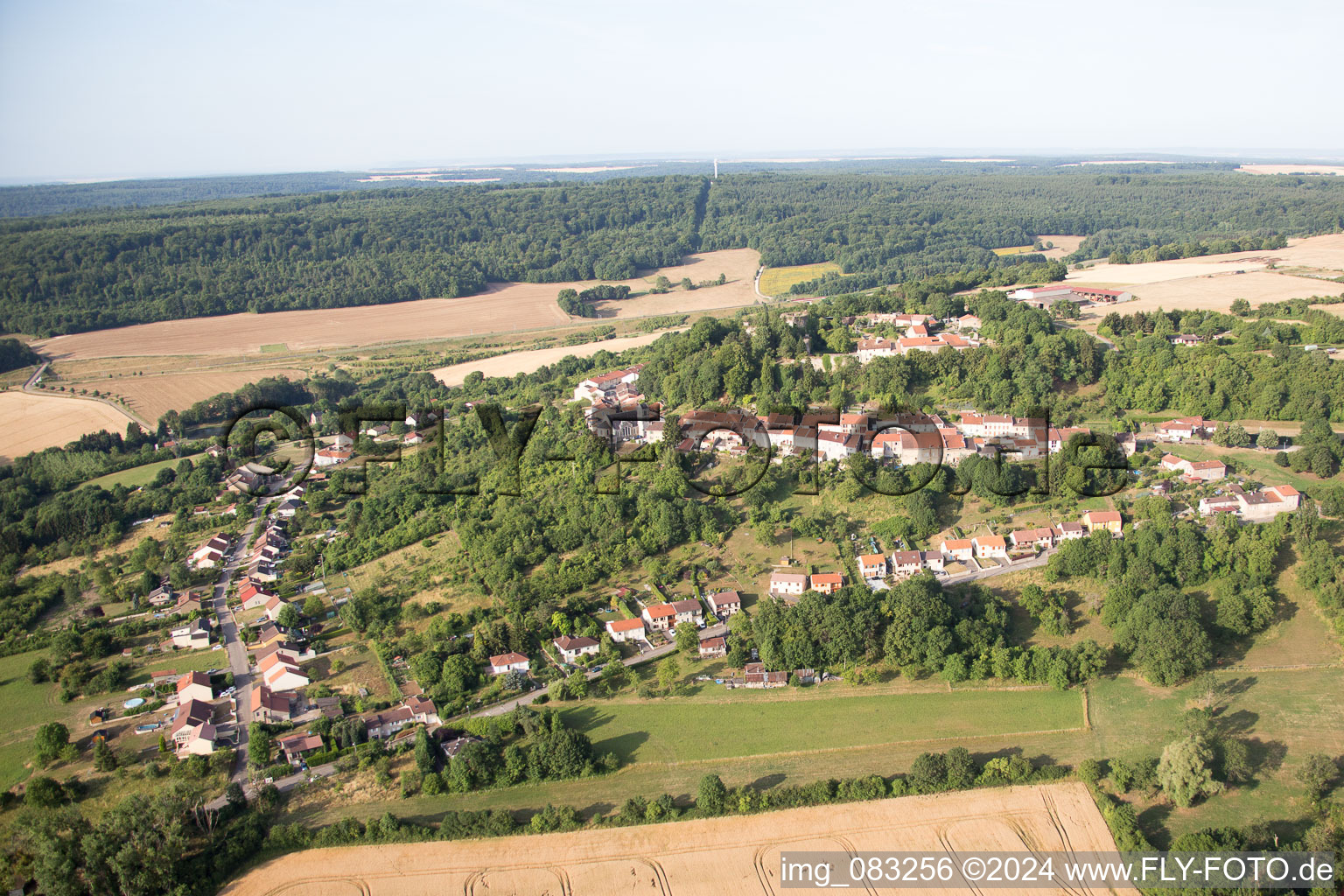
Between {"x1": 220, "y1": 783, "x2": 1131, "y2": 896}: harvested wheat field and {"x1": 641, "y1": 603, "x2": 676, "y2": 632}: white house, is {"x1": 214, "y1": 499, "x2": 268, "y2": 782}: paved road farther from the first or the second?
{"x1": 641, "y1": 603, "x2": 676, "y2": 632}: white house

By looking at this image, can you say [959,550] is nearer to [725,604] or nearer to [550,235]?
[725,604]

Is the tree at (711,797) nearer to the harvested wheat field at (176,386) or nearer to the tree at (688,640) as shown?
the tree at (688,640)

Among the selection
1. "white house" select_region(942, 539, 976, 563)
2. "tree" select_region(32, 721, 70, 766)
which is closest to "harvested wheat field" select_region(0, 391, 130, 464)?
"tree" select_region(32, 721, 70, 766)

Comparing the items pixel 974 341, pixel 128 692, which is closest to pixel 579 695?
pixel 128 692

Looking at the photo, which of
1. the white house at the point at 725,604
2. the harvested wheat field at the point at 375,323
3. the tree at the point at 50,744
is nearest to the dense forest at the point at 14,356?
the harvested wheat field at the point at 375,323

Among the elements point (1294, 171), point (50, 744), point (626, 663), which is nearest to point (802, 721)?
point (626, 663)

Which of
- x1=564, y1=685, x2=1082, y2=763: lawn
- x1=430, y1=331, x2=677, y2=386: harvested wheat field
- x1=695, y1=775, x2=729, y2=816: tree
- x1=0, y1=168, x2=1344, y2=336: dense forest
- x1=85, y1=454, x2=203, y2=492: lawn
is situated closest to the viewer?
x1=695, y1=775, x2=729, y2=816: tree

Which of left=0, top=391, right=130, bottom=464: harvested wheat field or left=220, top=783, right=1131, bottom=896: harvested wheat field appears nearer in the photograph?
left=220, top=783, right=1131, bottom=896: harvested wheat field
